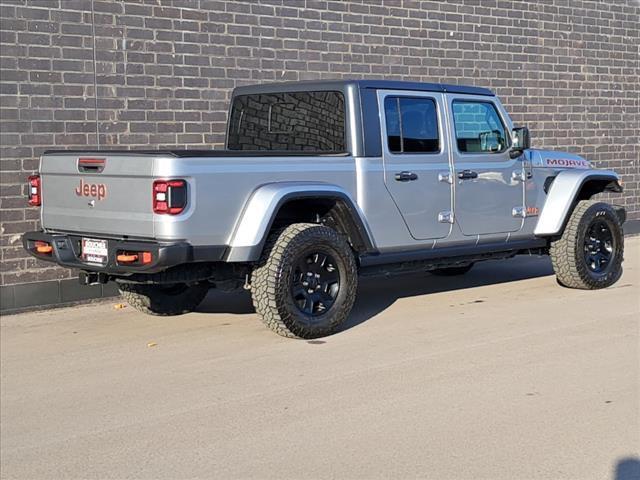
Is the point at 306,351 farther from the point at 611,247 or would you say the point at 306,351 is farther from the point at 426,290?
the point at 611,247

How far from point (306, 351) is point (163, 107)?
372cm

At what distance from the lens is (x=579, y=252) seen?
9273 millimetres

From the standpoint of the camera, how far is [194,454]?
4812 mm

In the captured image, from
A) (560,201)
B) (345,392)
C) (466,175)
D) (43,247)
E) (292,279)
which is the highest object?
(466,175)

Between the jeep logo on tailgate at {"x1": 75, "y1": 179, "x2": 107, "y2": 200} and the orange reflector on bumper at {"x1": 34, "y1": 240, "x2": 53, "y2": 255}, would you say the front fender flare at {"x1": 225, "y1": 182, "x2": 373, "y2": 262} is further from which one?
the orange reflector on bumper at {"x1": 34, "y1": 240, "x2": 53, "y2": 255}

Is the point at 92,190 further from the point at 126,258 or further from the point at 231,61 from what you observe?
the point at 231,61

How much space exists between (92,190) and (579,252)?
15.5 feet

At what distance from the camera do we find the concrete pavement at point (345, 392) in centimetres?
473

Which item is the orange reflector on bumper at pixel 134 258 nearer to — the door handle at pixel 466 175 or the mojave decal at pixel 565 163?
the door handle at pixel 466 175

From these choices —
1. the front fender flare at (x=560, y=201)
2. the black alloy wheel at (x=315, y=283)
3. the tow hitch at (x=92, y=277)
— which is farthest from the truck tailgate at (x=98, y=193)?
the front fender flare at (x=560, y=201)

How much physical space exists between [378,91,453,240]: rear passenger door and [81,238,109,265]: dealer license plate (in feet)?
7.68

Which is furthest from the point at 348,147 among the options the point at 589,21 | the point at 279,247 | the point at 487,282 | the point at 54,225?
the point at 589,21

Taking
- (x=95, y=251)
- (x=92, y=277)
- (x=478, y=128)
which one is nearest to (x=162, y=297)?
(x=92, y=277)

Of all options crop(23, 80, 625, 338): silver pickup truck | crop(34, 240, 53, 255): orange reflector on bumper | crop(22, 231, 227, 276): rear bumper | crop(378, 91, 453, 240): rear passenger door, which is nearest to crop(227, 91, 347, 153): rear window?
crop(23, 80, 625, 338): silver pickup truck
